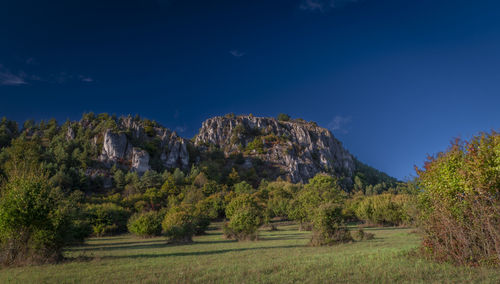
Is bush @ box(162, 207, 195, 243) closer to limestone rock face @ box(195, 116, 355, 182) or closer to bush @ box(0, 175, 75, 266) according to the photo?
bush @ box(0, 175, 75, 266)

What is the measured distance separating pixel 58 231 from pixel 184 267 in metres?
9.04

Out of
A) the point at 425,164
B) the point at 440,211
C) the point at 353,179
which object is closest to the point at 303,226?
the point at 425,164

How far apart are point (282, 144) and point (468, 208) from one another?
462 ft

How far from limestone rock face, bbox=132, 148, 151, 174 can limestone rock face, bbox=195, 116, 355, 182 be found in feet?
162

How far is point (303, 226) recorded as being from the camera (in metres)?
41.2

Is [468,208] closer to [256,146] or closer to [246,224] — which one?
[246,224]

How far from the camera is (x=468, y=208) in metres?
10.9

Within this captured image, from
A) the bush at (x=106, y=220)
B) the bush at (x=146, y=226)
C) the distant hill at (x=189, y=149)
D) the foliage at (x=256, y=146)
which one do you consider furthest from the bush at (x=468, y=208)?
the foliage at (x=256, y=146)

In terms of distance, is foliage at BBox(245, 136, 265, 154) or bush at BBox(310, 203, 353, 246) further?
foliage at BBox(245, 136, 265, 154)

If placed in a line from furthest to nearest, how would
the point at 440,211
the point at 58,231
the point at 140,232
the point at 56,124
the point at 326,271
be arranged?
the point at 56,124 < the point at 140,232 < the point at 58,231 < the point at 440,211 < the point at 326,271

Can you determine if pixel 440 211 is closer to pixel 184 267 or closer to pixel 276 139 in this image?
pixel 184 267

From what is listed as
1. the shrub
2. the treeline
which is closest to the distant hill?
the treeline

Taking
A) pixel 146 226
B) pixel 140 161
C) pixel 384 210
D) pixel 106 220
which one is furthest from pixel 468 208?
pixel 140 161

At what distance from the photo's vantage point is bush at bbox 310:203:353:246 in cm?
2078
